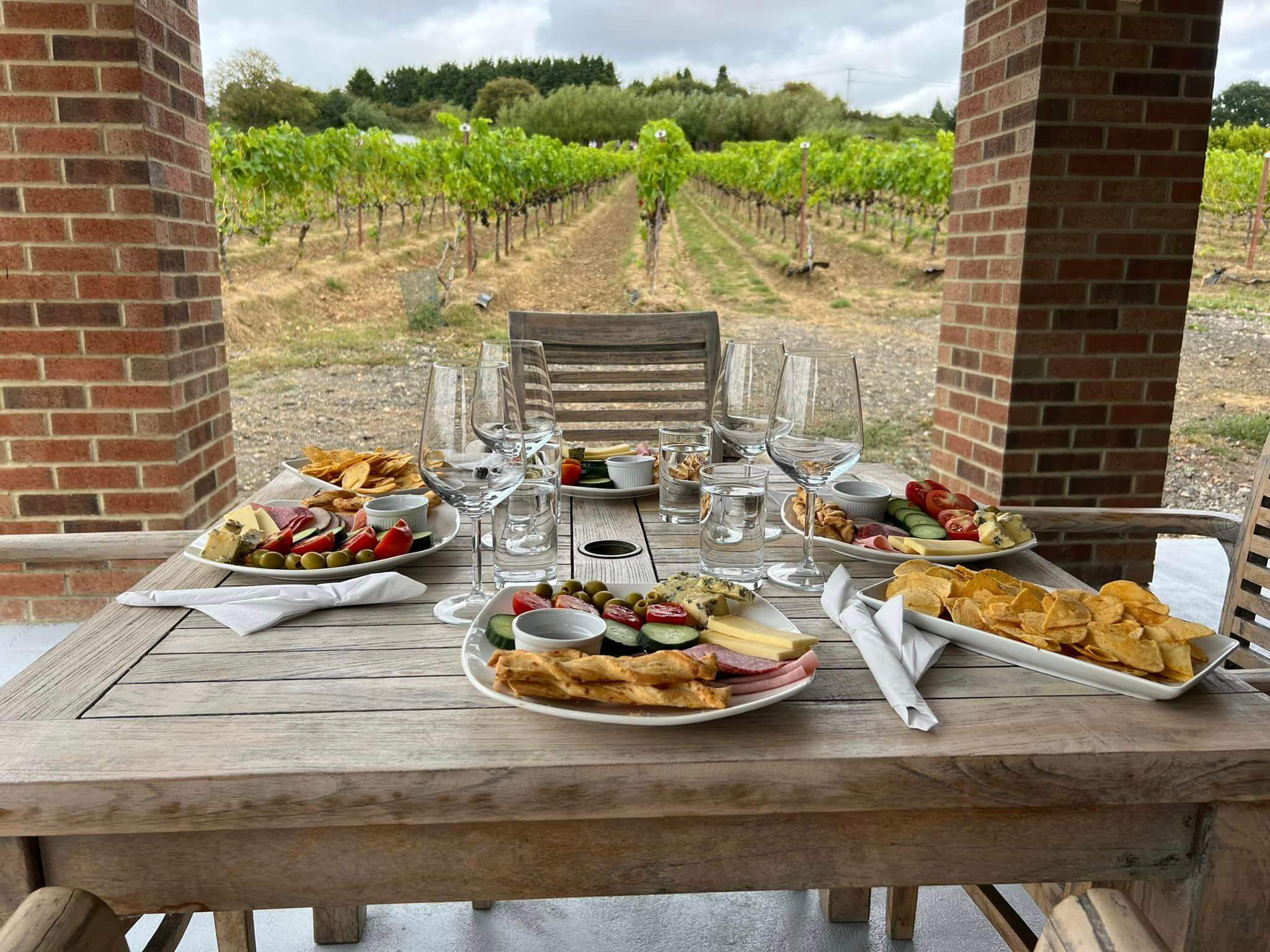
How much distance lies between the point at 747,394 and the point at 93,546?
0.96 metres

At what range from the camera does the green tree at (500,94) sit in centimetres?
4041

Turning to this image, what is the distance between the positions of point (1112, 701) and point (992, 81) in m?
2.07

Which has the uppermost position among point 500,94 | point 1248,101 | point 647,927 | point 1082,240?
point 500,94

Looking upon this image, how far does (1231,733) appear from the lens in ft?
2.41

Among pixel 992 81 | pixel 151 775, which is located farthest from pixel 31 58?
pixel 992 81

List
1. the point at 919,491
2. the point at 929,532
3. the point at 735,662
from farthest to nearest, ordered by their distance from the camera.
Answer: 1. the point at 919,491
2. the point at 929,532
3. the point at 735,662

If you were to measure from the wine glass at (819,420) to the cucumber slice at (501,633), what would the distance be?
1.29 feet

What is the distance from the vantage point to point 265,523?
1160 millimetres

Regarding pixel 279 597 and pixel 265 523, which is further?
pixel 265 523

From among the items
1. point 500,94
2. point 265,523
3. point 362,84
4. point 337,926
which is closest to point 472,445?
point 265,523

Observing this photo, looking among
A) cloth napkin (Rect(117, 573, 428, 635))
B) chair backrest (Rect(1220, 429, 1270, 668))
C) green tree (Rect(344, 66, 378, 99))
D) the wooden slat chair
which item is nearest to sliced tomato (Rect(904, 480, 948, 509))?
the wooden slat chair

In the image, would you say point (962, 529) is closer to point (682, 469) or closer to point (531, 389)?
point (682, 469)

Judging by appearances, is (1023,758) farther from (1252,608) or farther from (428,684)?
(1252,608)

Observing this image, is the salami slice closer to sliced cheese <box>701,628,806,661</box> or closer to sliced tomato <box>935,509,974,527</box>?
sliced cheese <box>701,628,806,661</box>
